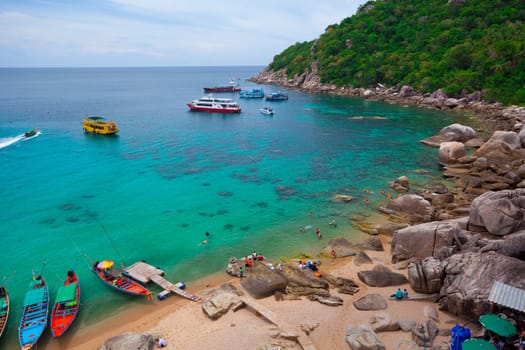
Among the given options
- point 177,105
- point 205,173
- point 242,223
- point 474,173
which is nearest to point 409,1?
point 177,105

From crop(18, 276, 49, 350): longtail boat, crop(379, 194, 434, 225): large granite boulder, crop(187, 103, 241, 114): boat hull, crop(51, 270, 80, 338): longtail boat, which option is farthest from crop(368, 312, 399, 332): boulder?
crop(187, 103, 241, 114): boat hull

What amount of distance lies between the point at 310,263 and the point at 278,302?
16.1ft

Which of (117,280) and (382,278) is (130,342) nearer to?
(117,280)

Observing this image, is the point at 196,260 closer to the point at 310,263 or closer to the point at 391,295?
the point at 310,263

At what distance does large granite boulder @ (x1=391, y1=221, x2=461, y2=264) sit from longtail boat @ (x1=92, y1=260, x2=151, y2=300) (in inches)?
779

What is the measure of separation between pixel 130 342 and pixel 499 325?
60.6ft

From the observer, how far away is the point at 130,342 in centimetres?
1830

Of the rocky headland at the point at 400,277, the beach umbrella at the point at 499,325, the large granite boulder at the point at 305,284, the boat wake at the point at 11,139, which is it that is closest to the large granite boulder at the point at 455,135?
the rocky headland at the point at 400,277

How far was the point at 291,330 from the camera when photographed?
61.0 feet

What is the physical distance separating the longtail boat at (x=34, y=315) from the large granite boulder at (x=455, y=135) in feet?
200

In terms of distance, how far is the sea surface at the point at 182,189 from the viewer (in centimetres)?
2930

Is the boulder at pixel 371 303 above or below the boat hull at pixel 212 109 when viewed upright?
below

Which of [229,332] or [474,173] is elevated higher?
[474,173]

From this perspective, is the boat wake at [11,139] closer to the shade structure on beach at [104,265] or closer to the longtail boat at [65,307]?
the shade structure on beach at [104,265]
